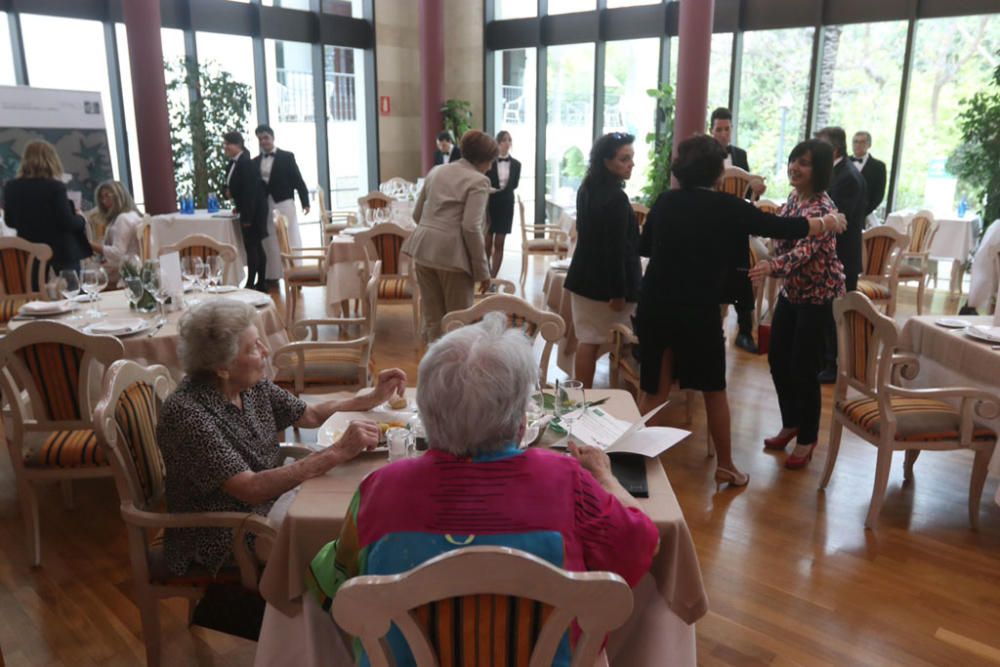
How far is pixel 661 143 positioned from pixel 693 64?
1.47m

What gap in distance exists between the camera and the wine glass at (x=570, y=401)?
2314 millimetres

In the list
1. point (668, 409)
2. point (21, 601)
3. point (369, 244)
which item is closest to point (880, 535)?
point (668, 409)

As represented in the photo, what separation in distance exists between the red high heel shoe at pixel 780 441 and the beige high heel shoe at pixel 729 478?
500 millimetres

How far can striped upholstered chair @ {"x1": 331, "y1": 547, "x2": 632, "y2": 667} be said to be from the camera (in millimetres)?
1203

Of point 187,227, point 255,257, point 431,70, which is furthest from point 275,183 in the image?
A: point 431,70

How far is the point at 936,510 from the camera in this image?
11.6 ft

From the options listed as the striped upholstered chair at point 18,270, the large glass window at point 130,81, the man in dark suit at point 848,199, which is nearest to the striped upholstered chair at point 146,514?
the striped upholstered chair at point 18,270

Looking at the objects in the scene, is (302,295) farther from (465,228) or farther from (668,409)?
(668,409)

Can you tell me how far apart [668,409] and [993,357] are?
6.25 feet

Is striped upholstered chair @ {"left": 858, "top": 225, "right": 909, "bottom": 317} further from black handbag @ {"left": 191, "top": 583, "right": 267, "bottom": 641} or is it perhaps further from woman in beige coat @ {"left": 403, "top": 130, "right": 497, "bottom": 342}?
black handbag @ {"left": 191, "top": 583, "right": 267, "bottom": 641}

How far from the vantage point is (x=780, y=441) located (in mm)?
4176

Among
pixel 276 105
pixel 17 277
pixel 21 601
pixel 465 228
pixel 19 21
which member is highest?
pixel 19 21

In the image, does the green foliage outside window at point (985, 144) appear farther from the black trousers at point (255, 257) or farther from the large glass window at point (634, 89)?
the black trousers at point (255, 257)

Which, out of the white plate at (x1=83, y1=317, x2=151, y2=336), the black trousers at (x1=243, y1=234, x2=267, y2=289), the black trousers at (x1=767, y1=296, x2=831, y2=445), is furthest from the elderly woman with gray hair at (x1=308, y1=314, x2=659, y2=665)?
the black trousers at (x1=243, y1=234, x2=267, y2=289)
